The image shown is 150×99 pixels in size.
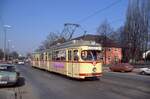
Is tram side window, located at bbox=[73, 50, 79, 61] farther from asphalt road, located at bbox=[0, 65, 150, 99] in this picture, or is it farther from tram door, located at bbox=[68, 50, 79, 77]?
asphalt road, located at bbox=[0, 65, 150, 99]

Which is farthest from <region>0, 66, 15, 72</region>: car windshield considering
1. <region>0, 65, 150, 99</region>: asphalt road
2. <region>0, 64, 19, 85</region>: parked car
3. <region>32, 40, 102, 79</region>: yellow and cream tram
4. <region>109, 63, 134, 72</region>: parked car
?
<region>109, 63, 134, 72</region>: parked car

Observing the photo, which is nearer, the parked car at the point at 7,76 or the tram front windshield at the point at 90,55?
the parked car at the point at 7,76

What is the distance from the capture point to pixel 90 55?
24.3 metres

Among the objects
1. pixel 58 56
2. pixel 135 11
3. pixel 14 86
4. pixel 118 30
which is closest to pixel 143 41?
pixel 135 11

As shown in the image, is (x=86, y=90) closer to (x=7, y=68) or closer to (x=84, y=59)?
(x=7, y=68)

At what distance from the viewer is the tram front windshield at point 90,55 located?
79.1ft

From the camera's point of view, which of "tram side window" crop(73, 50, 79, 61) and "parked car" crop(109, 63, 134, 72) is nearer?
"tram side window" crop(73, 50, 79, 61)

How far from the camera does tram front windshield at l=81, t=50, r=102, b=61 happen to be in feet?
79.1

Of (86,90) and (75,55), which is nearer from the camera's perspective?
(86,90)

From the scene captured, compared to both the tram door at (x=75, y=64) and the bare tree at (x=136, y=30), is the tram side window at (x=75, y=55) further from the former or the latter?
the bare tree at (x=136, y=30)

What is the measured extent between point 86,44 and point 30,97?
31.3 feet

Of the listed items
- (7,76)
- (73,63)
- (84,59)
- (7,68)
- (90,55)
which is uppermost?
(90,55)

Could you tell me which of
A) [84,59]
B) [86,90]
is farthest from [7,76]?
[84,59]

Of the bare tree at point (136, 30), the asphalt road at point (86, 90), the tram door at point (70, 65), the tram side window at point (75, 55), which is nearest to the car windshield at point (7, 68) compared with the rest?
the asphalt road at point (86, 90)
